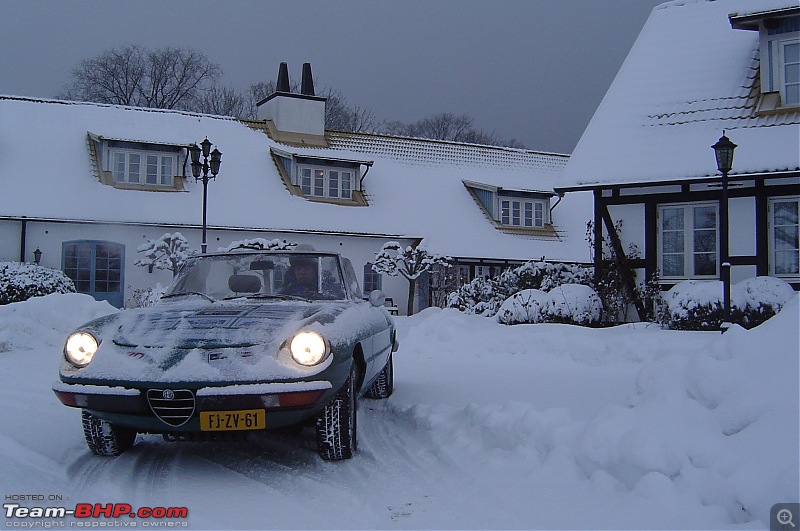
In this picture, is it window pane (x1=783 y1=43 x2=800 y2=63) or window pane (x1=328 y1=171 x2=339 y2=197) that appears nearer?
window pane (x1=783 y1=43 x2=800 y2=63)

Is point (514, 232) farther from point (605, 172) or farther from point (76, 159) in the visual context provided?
point (76, 159)

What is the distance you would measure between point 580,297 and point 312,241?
10.9 metres

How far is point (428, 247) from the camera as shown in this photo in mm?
23781

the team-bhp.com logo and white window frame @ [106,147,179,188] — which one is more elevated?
white window frame @ [106,147,179,188]

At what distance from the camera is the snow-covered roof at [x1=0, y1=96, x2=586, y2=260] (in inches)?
830

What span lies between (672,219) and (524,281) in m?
3.33

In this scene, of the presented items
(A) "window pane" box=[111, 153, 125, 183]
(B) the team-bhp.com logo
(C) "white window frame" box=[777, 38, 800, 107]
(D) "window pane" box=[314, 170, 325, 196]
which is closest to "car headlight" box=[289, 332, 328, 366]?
(B) the team-bhp.com logo

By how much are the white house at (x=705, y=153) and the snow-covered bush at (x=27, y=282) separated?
12.6 m

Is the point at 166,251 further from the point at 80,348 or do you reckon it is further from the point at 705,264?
the point at 80,348

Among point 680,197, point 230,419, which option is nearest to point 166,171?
point 680,197

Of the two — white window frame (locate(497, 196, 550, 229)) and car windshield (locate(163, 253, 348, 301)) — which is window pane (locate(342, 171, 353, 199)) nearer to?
white window frame (locate(497, 196, 550, 229))

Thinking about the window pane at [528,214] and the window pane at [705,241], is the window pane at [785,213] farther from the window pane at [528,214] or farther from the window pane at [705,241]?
the window pane at [528,214]

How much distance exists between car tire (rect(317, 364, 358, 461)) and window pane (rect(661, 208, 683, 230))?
37.7 feet

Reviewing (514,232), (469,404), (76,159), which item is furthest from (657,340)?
(76,159)
